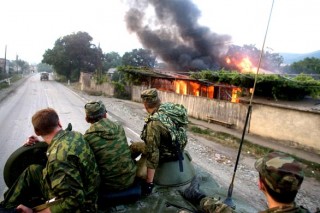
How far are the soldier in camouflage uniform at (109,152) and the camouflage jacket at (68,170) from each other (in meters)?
0.34

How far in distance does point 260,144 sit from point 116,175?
11299mm

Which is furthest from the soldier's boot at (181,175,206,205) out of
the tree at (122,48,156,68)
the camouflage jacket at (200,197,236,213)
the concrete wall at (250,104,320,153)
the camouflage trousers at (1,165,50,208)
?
the tree at (122,48,156,68)

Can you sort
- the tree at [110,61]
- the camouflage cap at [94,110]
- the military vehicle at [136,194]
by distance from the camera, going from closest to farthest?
the military vehicle at [136,194], the camouflage cap at [94,110], the tree at [110,61]

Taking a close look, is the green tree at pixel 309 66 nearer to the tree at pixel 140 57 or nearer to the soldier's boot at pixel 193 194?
the tree at pixel 140 57

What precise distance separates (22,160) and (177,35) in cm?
4045

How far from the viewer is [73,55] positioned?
58500 millimetres

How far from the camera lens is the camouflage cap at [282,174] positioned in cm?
215

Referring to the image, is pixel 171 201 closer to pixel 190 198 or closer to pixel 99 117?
pixel 190 198

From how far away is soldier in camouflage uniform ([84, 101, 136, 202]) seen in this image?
3449 millimetres

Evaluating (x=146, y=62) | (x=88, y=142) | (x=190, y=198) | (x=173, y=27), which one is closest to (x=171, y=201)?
(x=190, y=198)

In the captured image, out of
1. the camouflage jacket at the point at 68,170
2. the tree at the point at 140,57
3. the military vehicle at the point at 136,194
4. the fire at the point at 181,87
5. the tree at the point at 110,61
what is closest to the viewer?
the camouflage jacket at the point at 68,170

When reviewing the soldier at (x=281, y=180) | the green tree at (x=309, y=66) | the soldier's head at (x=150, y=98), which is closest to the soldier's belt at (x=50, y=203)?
the soldier at (x=281, y=180)

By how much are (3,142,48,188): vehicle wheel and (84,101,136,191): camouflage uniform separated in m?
0.55

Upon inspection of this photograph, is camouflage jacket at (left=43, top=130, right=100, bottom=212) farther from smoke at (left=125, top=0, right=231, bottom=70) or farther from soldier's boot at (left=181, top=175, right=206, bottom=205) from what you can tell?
smoke at (left=125, top=0, right=231, bottom=70)
